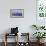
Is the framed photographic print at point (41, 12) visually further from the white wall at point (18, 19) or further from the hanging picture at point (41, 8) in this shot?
the white wall at point (18, 19)

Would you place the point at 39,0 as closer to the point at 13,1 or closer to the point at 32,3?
the point at 32,3

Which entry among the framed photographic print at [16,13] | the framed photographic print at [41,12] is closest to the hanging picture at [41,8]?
the framed photographic print at [41,12]

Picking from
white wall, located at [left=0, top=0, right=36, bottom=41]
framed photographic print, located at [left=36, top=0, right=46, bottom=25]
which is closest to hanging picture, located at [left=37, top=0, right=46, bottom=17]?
framed photographic print, located at [left=36, top=0, right=46, bottom=25]

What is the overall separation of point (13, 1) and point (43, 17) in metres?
1.47

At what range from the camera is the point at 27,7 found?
6.66 meters

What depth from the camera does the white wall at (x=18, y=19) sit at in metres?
6.63

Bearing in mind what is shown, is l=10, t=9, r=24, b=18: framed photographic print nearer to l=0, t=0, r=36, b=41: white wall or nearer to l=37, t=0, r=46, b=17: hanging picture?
l=0, t=0, r=36, b=41: white wall

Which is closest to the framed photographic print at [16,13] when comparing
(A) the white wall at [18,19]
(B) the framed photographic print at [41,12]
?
(A) the white wall at [18,19]

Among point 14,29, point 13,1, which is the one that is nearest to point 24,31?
point 14,29

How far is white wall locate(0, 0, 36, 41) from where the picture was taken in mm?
6633

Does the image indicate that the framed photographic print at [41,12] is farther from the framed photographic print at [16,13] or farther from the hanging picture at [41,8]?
the framed photographic print at [16,13]

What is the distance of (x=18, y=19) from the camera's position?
6695mm

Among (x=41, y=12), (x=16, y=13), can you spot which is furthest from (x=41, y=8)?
(x=16, y=13)

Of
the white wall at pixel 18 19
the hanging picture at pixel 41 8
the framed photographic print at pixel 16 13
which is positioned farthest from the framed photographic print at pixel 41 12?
the framed photographic print at pixel 16 13
